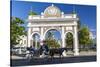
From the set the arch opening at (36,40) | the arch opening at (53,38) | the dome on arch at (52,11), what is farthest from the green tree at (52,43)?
the dome on arch at (52,11)

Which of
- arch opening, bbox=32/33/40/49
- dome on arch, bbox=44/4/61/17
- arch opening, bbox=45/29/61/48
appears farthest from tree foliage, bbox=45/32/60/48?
dome on arch, bbox=44/4/61/17

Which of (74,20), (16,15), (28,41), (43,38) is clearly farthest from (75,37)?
(16,15)

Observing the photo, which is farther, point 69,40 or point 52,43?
point 69,40

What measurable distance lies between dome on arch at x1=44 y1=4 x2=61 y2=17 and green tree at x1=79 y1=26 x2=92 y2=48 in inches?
20.7

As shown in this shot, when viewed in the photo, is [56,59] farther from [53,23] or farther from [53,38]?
[53,23]

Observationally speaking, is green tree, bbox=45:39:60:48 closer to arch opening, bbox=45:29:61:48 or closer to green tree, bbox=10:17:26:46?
arch opening, bbox=45:29:61:48

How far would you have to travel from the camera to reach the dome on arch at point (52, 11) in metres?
3.93

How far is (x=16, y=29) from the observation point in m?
3.69

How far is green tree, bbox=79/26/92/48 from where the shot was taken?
4.17m

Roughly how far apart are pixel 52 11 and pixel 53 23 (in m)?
0.21

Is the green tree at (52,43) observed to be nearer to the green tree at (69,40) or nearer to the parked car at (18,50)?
the green tree at (69,40)

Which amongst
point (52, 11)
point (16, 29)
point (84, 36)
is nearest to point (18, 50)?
point (16, 29)

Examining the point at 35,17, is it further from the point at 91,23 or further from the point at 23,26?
the point at 91,23
